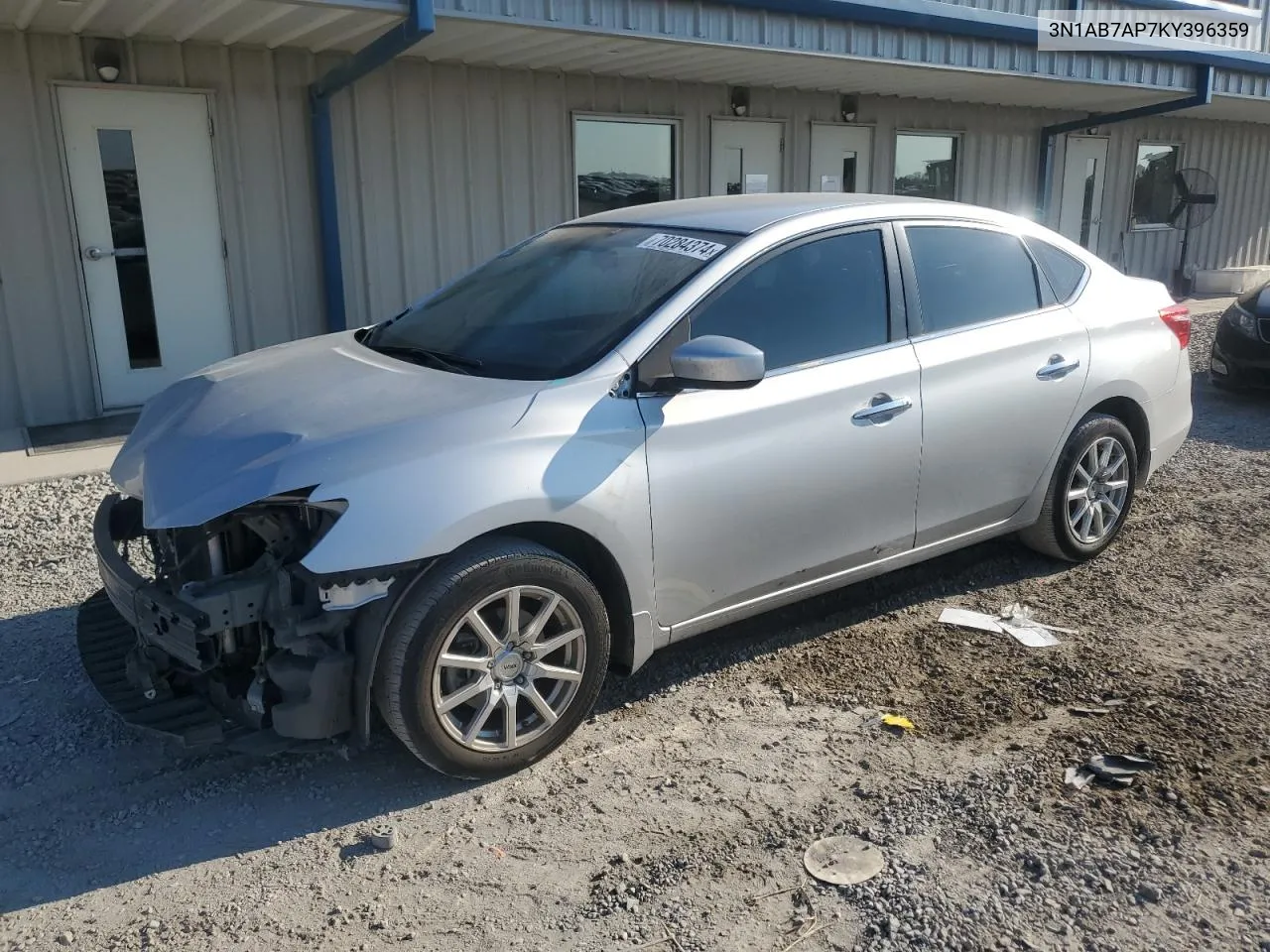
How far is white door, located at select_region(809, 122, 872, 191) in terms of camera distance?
11867 mm

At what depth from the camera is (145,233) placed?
25.9 ft

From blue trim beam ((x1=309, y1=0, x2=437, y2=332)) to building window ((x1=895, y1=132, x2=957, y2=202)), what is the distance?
7.14m

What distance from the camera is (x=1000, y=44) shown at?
10.6 metres

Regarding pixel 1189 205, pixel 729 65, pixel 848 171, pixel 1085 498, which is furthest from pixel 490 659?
pixel 1189 205

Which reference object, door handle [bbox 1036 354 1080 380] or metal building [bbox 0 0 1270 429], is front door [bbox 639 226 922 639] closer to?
door handle [bbox 1036 354 1080 380]

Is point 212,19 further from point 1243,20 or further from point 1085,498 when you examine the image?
point 1243,20

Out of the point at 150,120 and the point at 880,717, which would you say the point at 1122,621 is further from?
the point at 150,120

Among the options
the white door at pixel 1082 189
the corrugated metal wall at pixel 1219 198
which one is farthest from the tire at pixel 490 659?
the corrugated metal wall at pixel 1219 198

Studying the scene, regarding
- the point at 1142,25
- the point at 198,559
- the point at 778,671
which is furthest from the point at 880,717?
the point at 1142,25

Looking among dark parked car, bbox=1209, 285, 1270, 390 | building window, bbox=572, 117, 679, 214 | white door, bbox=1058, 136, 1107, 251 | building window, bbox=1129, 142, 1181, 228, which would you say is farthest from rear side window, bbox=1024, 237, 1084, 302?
building window, bbox=1129, 142, 1181, 228

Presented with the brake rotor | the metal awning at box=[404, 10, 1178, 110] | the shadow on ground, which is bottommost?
the brake rotor

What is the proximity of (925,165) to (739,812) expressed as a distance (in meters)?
11.6

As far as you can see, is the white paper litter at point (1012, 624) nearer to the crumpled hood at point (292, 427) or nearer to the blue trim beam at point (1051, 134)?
the crumpled hood at point (292, 427)

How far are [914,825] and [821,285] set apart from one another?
1948 millimetres
